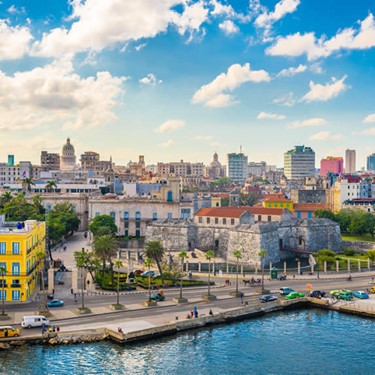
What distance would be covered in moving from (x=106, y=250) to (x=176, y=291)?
512 inches

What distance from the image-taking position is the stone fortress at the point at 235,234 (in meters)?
106

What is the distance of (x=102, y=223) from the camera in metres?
115

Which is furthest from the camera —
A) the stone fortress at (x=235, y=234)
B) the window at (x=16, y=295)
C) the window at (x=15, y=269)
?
the stone fortress at (x=235, y=234)

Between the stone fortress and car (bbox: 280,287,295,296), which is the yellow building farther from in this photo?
the stone fortress

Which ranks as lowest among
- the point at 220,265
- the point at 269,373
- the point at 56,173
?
the point at 269,373

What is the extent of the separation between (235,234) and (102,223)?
28.4 metres

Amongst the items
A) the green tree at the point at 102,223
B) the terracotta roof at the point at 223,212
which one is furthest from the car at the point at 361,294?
the green tree at the point at 102,223

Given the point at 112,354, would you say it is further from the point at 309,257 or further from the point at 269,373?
the point at 309,257

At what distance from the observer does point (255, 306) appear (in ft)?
225

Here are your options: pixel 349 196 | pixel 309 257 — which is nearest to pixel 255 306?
pixel 309 257

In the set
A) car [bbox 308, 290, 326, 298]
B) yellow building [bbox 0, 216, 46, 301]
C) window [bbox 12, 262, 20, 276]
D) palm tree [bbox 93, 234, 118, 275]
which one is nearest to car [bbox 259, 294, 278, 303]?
car [bbox 308, 290, 326, 298]

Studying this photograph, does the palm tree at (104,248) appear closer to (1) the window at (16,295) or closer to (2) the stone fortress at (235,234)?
(1) the window at (16,295)

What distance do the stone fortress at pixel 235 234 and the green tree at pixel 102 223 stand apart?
7.64m

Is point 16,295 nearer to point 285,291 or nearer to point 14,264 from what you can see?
point 14,264
